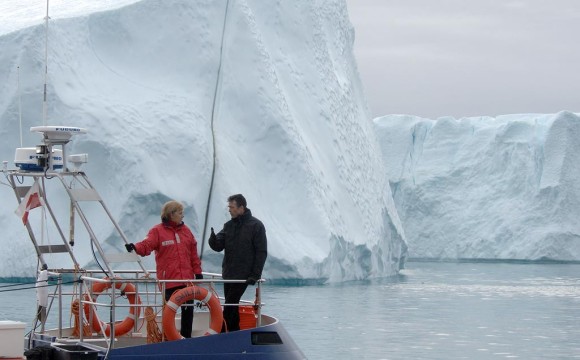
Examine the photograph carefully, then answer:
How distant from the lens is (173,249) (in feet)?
26.1

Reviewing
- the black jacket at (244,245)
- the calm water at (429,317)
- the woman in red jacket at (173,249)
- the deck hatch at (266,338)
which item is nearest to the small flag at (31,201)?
the woman in red jacket at (173,249)

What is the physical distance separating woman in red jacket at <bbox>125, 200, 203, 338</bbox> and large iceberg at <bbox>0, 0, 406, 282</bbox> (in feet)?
34.1

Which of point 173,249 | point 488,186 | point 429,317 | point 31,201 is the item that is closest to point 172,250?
point 173,249

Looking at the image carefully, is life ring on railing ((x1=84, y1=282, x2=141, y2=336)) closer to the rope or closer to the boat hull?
the rope

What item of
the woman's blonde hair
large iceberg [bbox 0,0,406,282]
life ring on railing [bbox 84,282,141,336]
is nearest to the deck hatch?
life ring on railing [bbox 84,282,141,336]

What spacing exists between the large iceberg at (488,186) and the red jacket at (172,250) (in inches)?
1006

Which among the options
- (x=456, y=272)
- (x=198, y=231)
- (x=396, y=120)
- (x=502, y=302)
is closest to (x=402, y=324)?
(x=502, y=302)

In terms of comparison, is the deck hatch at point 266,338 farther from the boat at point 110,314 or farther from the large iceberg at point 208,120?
the large iceberg at point 208,120

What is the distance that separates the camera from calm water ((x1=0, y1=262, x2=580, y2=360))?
39.1 ft

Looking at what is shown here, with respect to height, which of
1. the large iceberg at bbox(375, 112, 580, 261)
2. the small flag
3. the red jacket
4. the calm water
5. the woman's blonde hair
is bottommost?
the calm water

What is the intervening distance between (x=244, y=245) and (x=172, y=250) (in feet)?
1.75

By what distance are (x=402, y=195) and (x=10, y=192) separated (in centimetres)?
1723

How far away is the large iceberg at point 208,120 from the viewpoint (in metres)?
19.2

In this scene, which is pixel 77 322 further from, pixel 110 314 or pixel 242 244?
pixel 242 244
